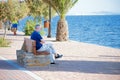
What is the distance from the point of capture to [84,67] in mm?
13359

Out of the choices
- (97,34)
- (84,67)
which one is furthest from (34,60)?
(97,34)

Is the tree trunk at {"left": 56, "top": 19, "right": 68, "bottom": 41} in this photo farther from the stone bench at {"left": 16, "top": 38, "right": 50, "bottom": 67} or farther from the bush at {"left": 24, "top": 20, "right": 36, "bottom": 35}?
the stone bench at {"left": 16, "top": 38, "right": 50, "bottom": 67}

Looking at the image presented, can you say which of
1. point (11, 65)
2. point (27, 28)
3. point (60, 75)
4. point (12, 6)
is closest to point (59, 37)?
point (12, 6)

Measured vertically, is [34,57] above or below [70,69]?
above

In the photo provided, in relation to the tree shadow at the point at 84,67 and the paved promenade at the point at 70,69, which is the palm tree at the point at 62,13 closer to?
the paved promenade at the point at 70,69

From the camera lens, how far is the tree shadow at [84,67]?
12.7 m

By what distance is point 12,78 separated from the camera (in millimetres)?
11211

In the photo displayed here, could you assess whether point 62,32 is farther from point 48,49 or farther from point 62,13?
point 48,49

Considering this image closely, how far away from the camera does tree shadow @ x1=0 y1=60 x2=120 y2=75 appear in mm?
12656

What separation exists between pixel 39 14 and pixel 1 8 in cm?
958

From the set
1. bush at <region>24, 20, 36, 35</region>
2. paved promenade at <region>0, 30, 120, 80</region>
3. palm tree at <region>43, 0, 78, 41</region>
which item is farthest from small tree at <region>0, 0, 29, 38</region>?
paved promenade at <region>0, 30, 120, 80</region>

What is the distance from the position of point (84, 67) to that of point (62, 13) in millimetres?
12435

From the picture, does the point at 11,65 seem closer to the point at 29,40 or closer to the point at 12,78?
the point at 29,40

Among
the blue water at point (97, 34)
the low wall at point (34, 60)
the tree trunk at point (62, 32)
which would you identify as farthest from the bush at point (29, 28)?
the low wall at point (34, 60)
